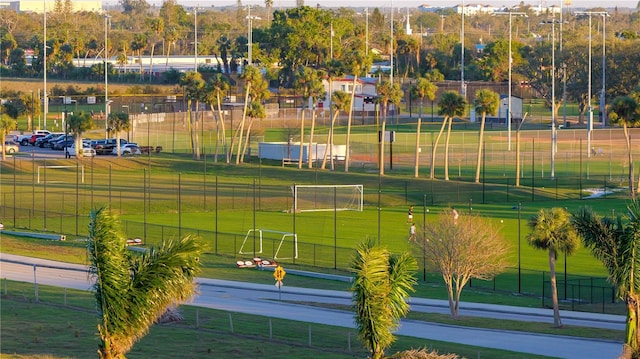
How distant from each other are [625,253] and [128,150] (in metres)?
71.3

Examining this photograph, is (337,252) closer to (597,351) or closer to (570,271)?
(570,271)

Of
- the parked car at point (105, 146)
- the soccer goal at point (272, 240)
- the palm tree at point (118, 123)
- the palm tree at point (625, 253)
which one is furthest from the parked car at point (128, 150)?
the palm tree at point (625, 253)

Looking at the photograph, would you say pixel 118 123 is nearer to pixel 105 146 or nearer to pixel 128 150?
pixel 128 150

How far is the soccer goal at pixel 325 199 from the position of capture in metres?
70.2

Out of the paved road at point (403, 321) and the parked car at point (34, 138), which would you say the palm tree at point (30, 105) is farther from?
the paved road at point (403, 321)

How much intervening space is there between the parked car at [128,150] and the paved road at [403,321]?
43854mm

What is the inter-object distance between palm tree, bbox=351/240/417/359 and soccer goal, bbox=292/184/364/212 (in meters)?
47.7

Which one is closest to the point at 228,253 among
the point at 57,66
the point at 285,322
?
the point at 285,322

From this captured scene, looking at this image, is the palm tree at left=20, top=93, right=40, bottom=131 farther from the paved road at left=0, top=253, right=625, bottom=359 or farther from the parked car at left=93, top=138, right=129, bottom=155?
the paved road at left=0, top=253, right=625, bottom=359

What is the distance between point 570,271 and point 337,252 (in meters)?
10.4

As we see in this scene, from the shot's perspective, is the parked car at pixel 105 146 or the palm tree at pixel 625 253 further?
the parked car at pixel 105 146

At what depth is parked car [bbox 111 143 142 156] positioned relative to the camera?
309 feet

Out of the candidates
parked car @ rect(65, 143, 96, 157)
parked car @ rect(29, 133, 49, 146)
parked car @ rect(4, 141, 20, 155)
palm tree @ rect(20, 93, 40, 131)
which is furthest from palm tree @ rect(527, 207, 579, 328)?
palm tree @ rect(20, 93, 40, 131)

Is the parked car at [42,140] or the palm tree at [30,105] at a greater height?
the palm tree at [30,105]
